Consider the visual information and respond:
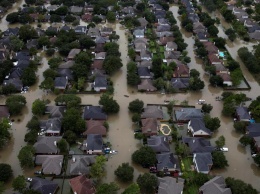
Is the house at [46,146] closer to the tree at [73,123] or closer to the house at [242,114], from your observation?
the tree at [73,123]

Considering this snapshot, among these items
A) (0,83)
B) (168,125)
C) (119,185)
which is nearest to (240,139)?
(168,125)

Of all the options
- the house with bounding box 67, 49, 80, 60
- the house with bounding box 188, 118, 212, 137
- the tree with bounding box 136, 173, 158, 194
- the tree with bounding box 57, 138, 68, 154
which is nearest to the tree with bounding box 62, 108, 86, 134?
the tree with bounding box 57, 138, 68, 154

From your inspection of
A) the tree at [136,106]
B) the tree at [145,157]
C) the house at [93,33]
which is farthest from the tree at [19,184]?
the house at [93,33]

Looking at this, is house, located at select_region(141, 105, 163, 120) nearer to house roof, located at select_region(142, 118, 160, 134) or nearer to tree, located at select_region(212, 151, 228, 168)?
house roof, located at select_region(142, 118, 160, 134)

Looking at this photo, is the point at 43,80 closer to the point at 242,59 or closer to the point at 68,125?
the point at 68,125

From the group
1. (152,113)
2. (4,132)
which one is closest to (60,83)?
(4,132)

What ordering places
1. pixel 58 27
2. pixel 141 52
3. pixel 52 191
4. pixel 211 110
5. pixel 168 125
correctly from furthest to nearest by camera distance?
1. pixel 58 27
2. pixel 141 52
3. pixel 211 110
4. pixel 168 125
5. pixel 52 191
